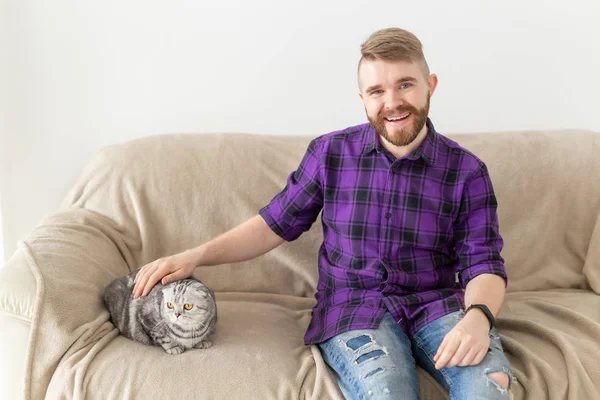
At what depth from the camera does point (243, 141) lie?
2256mm

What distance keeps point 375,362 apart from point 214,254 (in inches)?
20.5

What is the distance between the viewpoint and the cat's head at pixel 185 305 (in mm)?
1652

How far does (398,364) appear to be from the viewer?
1.56m

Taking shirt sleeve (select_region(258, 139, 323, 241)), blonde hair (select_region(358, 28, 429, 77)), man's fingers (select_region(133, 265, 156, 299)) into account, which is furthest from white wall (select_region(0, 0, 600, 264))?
man's fingers (select_region(133, 265, 156, 299))

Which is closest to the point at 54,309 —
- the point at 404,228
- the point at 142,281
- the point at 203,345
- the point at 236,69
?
the point at 142,281

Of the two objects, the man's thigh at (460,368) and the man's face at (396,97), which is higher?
the man's face at (396,97)

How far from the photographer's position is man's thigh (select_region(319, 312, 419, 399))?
1509mm

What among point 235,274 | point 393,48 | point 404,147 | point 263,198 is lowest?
point 235,274

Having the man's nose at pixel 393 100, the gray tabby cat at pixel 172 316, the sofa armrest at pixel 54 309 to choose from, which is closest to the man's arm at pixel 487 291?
the man's nose at pixel 393 100

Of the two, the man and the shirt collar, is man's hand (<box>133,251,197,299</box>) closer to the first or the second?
the man

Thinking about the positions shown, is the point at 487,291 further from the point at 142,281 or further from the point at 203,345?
the point at 142,281

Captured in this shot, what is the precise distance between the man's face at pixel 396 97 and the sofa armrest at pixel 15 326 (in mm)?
951

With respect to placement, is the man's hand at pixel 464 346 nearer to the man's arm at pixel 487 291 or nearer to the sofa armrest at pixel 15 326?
the man's arm at pixel 487 291

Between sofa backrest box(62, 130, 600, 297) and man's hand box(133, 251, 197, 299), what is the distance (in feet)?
1.35
